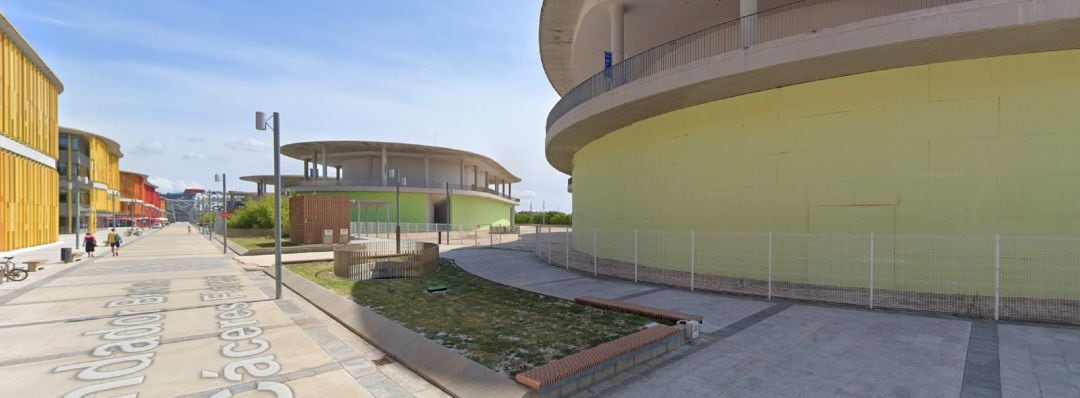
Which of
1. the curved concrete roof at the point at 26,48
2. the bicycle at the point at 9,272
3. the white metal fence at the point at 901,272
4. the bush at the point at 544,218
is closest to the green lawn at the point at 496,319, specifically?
the white metal fence at the point at 901,272

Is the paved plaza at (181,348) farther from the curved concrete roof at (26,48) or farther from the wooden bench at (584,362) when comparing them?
the curved concrete roof at (26,48)

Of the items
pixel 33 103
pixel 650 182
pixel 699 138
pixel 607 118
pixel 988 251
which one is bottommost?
pixel 988 251

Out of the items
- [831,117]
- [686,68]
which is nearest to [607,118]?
[686,68]

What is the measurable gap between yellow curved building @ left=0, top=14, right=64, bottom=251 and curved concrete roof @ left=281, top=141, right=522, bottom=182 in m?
23.2

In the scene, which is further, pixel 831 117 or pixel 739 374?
pixel 831 117

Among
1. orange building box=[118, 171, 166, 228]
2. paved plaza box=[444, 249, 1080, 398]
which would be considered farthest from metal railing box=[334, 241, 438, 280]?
orange building box=[118, 171, 166, 228]

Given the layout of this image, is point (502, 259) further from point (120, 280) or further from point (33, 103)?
point (33, 103)

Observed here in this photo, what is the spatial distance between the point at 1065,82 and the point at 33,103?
171 feet

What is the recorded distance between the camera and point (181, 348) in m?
7.16

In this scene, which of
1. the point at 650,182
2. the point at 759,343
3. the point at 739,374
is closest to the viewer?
the point at 739,374

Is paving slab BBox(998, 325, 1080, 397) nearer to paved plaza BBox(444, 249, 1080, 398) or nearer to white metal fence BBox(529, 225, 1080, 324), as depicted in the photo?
paved plaza BBox(444, 249, 1080, 398)

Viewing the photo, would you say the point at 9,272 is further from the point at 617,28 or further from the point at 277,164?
the point at 617,28

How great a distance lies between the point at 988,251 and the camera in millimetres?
10594

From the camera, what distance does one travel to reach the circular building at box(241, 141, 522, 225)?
55281 mm
